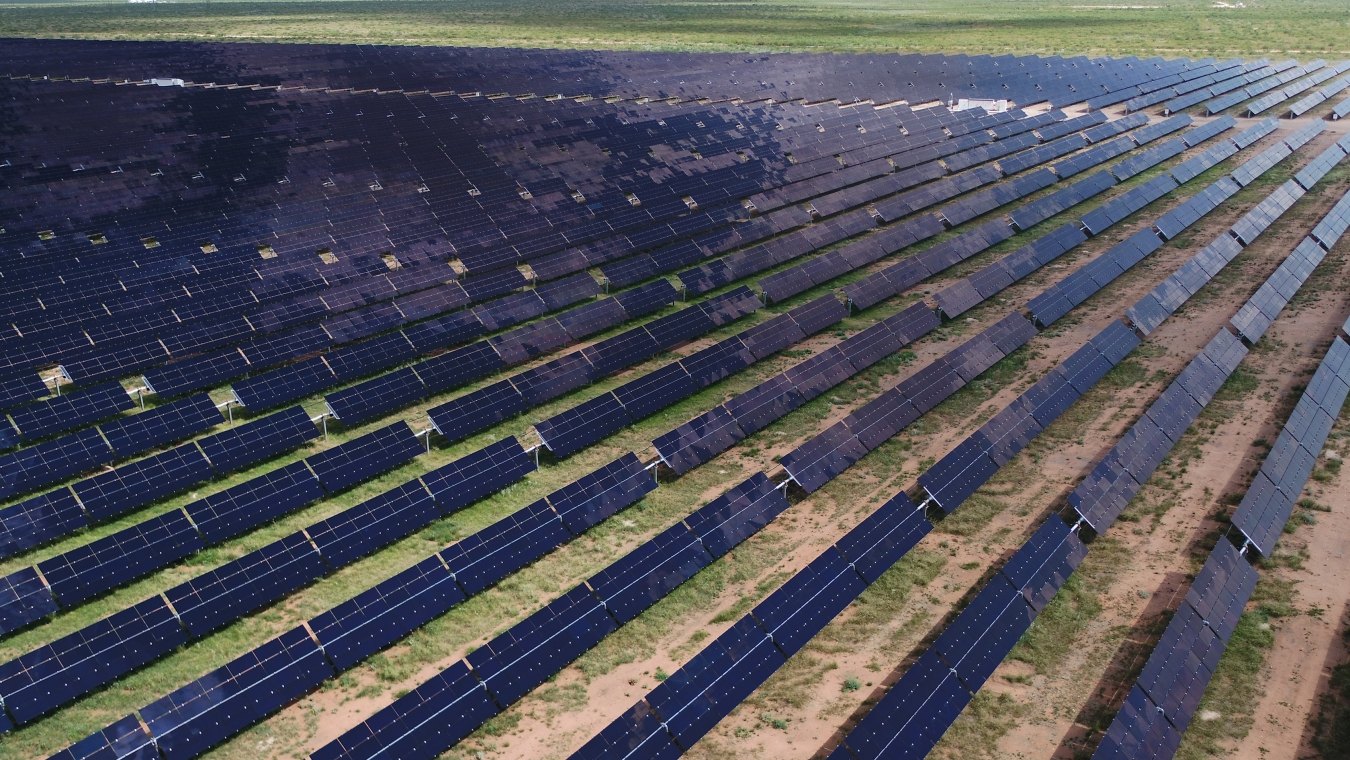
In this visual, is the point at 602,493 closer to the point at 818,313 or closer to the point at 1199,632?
the point at 1199,632

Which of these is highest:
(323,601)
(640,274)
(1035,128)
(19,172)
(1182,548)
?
(1035,128)

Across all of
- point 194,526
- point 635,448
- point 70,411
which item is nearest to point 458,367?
point 635,448

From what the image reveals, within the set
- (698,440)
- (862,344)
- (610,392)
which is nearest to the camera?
(698,440)

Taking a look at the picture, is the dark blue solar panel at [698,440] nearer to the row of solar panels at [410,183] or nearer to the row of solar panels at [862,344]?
the row of solar panels at [862,344]

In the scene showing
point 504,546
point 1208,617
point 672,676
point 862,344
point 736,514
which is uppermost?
point 1208,617

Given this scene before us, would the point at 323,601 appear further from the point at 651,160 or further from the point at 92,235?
the point at 651,160

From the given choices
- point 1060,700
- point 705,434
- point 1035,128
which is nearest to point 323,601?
point 705,434

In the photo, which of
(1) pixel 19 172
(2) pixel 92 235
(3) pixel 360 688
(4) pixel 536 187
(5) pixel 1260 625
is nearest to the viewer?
(3) pixel 360 688

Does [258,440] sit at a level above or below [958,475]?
below
